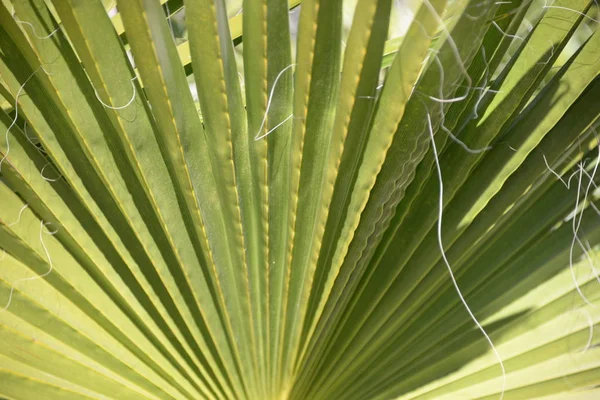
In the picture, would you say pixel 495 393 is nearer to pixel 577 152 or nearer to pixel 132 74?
pixel 577 152

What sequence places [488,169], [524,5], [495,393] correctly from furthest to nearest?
1. [495,393]
2. [488,169]
3. [524,5]

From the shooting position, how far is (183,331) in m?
1.34

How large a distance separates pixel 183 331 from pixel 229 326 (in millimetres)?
135

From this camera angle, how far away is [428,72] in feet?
2.84

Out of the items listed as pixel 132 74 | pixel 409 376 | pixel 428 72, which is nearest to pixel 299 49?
pixel 428 72

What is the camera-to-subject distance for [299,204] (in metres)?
1.12

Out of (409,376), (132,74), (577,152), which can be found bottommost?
(409,376)

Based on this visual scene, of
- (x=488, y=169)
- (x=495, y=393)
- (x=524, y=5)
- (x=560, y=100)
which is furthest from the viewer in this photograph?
(x=495, y=393)

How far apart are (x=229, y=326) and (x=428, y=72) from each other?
2.44 feet

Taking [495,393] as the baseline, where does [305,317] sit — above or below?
above

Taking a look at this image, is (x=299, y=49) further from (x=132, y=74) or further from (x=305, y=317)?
(x=305, y=317)

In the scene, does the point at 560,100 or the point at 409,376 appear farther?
the point at 409,376

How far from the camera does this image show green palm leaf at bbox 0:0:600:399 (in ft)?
2.99

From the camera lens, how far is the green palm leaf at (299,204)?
2.99ft
